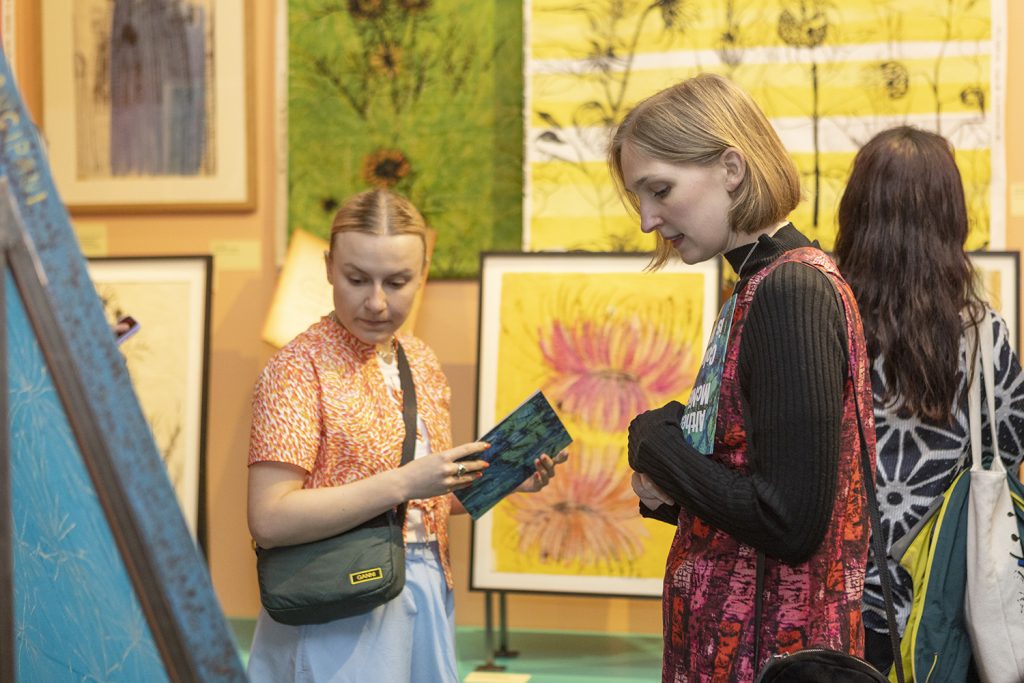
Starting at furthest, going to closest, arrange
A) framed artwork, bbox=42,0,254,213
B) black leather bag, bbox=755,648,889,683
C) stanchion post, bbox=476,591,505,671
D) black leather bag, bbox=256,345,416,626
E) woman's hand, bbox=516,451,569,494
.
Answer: framed artwork, bbox=42,0,254,213 → stanchion post, bbox=476,591,505,671 → woman's hand, bbox=516,451,569,494 → black leather bag, bbox=256,345,416,626 → black leather bag, bbox=755,648,889,683

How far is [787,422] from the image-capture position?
1.60m

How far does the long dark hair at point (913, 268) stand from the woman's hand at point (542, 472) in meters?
0.70

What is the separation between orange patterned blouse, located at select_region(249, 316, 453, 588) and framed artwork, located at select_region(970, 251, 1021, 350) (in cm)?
249

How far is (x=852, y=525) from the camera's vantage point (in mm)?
1721

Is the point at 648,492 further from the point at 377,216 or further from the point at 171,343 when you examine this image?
the point at 171,343

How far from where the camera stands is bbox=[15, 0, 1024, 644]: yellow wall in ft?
16.2

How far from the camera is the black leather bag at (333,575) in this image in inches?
88.4

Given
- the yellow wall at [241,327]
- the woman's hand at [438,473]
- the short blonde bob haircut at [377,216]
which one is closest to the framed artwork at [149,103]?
the yellow wall at [241,327]

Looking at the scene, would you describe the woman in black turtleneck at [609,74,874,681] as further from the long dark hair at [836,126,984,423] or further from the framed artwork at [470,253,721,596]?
the framed artwork at [470,253,721,596]

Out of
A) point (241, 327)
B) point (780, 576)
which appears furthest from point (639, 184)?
point (241, 327)

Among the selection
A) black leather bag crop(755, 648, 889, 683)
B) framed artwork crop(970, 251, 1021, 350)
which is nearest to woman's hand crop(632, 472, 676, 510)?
black leather bag crop(755, 648, 889, 683)

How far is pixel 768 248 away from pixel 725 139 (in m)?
0.17

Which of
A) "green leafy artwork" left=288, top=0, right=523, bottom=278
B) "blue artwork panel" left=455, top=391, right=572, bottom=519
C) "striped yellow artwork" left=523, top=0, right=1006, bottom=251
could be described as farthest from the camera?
"green leafy artwork" left=288, top=0, right=523, bottom=278

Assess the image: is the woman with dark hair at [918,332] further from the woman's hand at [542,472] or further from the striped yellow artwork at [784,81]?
the striped yellow artwork at [784,81]
